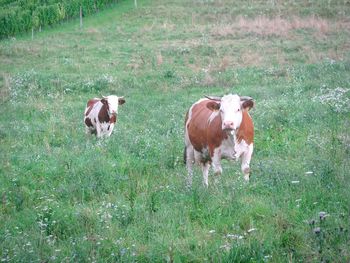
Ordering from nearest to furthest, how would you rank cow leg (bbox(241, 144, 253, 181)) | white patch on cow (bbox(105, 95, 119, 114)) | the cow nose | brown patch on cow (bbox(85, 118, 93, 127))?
the cow nose
cow leg (bbox(241, 144, 253, 181))
white patch on cow (bbox(105, 95, 119, 114))
brown patch on cow (bbox(85, 118, 93, 127))

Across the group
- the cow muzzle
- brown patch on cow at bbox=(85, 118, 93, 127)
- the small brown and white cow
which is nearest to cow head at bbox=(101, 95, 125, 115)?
the small brown and white cow

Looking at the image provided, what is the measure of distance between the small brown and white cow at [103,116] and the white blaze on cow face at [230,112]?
23.5 ft

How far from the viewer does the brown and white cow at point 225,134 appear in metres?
8.95

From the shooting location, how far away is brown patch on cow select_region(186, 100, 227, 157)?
30.5 ft

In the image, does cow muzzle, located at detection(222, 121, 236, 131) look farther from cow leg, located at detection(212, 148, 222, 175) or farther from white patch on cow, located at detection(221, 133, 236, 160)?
cow leg, located at detection(212, 148, 222, 175)

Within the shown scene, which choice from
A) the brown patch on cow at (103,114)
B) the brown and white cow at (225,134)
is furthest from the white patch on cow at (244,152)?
the brown patch on cow at (103,114)

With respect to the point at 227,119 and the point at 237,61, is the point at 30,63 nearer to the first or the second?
the point at 237,61

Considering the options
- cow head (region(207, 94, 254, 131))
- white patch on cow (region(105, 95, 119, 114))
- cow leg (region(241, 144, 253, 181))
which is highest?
cow head (region(207, 94, 254, 131))

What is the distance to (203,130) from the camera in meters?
9.76

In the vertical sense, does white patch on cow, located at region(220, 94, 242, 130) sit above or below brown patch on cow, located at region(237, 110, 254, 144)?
above

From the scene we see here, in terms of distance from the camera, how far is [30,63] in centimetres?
3038

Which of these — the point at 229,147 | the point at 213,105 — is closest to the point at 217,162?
the point at 229,147

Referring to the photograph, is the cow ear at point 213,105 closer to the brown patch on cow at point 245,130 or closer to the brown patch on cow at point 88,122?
the brown patch on cow at point 245,130

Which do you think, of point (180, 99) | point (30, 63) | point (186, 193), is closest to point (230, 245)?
point (186, 193)
